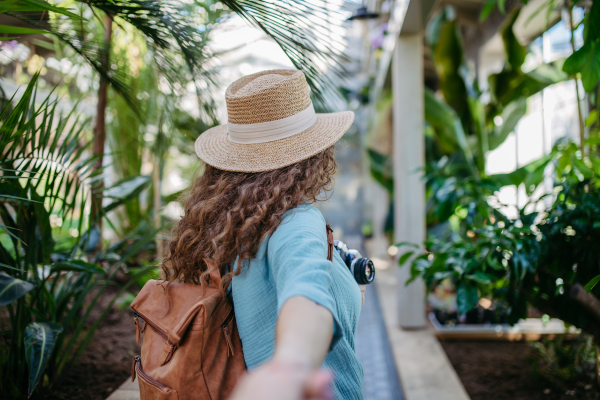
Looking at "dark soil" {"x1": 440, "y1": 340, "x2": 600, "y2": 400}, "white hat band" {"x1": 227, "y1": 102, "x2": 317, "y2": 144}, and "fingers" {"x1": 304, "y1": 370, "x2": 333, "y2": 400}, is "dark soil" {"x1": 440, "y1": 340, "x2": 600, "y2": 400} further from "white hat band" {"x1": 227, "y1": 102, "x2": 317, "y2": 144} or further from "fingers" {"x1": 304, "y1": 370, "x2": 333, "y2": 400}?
"fingers" {"x1": 304, "y1": 370, "x2": 333, "y2": 400}

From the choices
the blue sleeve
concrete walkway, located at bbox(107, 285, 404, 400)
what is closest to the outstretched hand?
the blue sleeve

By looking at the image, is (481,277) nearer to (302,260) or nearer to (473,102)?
(302,260)

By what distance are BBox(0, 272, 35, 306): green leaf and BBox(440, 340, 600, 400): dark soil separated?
2.12 metres

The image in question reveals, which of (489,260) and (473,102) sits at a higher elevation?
(473,102)

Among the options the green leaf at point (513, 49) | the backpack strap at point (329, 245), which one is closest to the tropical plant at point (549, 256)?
the backpack strap at point (329, 245)

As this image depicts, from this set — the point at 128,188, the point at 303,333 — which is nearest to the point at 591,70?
the point at 303,333

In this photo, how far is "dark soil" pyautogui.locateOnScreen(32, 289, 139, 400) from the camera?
1735mm

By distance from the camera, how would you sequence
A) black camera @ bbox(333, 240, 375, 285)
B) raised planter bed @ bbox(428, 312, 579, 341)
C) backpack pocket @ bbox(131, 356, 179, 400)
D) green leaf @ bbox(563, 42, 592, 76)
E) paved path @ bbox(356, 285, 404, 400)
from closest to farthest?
backpack pocket @ bbox(131, 356, 179, 400) → black camera @ bbox(333, 240, 375, 285) → green leaf @ bbox(563, 42, 592, 76) → paved path @ bbox(356, 285, 404, 400) → raised planter bed @ bbox(428, 312, 579, 341)

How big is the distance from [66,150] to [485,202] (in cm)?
184

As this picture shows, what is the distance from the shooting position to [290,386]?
0.48m

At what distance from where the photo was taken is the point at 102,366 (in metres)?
2.07

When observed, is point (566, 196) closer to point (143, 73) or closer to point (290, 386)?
point (290, 386)

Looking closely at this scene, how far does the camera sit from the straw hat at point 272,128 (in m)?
0.96

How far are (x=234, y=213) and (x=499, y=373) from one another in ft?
7.29
